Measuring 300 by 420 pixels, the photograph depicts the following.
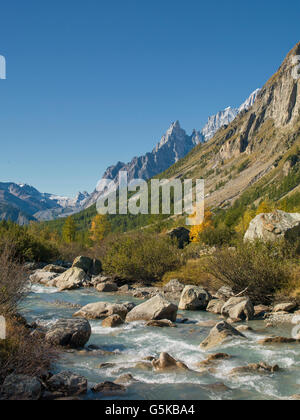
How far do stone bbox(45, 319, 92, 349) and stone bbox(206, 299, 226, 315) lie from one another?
29.7 feet

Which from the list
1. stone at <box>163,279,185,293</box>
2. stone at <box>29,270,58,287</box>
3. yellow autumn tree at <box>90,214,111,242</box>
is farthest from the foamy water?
yellow autumn tree at <box>90,214,111,242</box>

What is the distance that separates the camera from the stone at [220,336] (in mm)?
13190

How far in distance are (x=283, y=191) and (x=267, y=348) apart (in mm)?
131799

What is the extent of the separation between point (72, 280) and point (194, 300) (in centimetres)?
1379

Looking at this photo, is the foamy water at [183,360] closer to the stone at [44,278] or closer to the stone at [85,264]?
the stone at [44,278]

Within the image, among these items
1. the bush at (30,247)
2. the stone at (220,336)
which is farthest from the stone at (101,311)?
the bush at (30,247)

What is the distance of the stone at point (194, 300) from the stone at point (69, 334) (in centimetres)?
911
